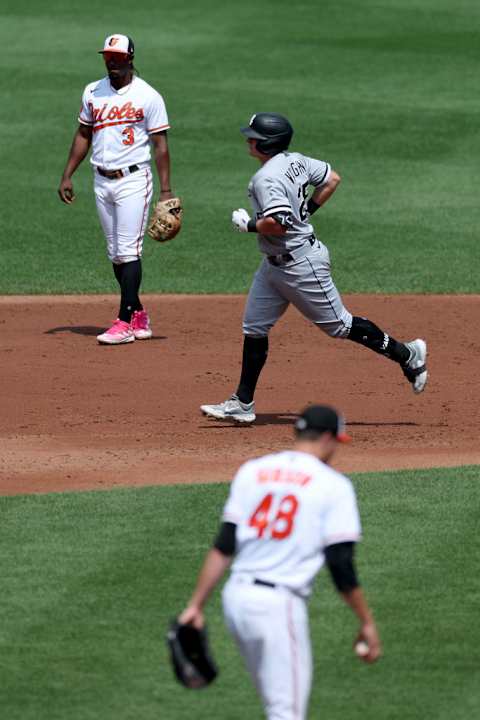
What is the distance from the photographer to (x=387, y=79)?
2409 centimetres

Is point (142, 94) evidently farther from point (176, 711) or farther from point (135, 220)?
point (176, 711)

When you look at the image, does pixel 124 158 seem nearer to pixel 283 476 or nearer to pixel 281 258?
pixel 281 258

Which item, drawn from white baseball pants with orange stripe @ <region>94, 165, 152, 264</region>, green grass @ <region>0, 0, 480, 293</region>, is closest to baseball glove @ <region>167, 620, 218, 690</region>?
white baseball pants with orange stripe @ <region>94, 165, 152, 264</region>

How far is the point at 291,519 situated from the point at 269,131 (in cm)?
478

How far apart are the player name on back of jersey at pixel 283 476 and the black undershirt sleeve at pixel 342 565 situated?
25 cm

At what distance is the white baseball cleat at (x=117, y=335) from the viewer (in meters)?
13.0

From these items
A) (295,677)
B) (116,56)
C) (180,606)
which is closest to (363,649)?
(295,677)

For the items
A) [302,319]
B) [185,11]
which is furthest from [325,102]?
[302,319]

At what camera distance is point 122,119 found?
12734mm

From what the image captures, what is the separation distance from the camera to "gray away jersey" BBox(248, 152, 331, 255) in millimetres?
9812

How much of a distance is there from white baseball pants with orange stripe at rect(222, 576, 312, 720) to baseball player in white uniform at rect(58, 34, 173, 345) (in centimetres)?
763

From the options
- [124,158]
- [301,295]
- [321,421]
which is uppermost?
[321,421]

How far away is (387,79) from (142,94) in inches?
472

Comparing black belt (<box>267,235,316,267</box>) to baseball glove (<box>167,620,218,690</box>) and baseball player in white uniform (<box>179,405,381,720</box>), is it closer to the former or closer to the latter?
baseball player in white uniform (<box>179,405,381,720</box>)
